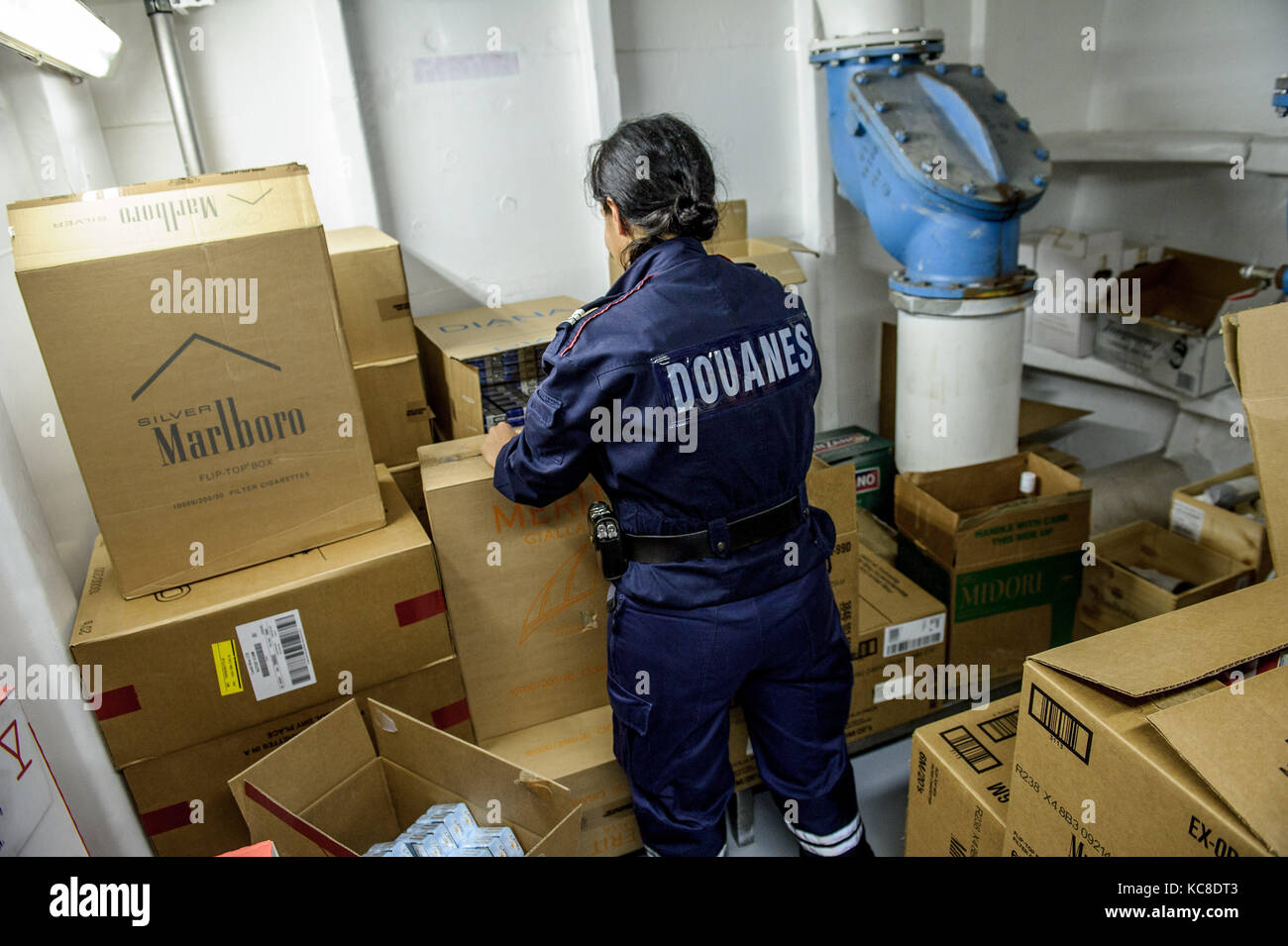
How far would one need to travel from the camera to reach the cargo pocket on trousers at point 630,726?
1.41m

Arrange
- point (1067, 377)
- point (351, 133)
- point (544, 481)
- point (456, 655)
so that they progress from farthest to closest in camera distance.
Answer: point (1067, 377) → point (351, 133) → point (456, 655) → point (544, 481)

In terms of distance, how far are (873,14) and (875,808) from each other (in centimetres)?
190

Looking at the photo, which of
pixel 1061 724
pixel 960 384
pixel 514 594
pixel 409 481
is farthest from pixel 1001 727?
pixel 409 481

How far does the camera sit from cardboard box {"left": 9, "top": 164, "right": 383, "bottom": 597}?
123cm

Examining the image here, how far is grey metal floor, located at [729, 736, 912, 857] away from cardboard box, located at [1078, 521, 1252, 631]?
23.9 inches

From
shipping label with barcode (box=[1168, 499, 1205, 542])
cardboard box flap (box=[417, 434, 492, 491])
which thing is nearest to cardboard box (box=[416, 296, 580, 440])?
cardboard box flap (box=[417, 434, 492, 491])

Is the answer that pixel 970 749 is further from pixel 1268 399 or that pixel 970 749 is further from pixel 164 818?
pixel 164 818

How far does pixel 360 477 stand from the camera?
4.94ft

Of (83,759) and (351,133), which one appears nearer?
(83,759)

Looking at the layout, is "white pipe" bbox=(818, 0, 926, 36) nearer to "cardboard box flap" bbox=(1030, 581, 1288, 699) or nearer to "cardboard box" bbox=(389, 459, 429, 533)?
"cardboard box" bbox=(389, 459, 429, 533)
